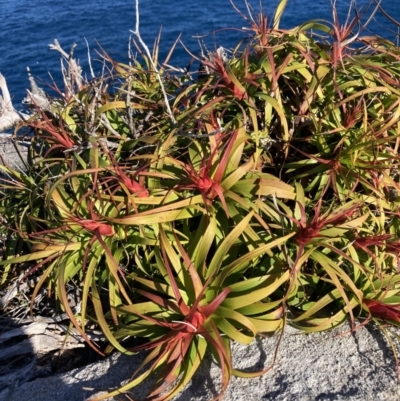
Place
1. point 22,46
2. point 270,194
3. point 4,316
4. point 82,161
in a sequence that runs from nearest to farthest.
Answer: point 270,194 → point 82,161 → point 4,316 → point 22,46

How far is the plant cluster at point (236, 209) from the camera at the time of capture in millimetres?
2043

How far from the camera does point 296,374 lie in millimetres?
2104

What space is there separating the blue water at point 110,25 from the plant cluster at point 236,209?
11903mm

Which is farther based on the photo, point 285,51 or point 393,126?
point 285,51

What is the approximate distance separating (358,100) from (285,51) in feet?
1.56

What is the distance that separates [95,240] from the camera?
2.21 meters

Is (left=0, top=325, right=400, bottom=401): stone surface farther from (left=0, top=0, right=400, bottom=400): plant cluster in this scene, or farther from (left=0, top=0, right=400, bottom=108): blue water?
(left=0, top=0, right=400, bottom=108): blue water

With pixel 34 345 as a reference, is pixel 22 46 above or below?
below

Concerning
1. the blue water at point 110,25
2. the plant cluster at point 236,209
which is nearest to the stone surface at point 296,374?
the plant cluster at point 236,209

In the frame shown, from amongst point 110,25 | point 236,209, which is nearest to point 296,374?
point 236,209

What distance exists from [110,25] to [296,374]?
17.8m

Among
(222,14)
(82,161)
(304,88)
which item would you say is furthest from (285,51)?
(222,14)

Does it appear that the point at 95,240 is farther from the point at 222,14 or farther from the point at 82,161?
the point at 222,14

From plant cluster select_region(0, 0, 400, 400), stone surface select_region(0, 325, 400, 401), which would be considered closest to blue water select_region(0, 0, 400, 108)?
plant cluster select_region(0, 0, 400, 400)
